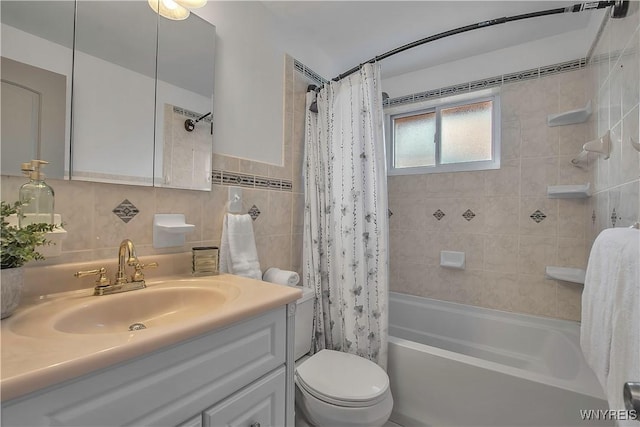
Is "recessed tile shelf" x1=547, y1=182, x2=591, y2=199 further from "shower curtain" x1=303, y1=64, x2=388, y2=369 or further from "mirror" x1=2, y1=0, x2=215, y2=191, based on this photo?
"mirror" x1=2, y1=0, x2=215, y2=191

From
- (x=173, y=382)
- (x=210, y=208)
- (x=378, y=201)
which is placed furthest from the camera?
(x=378, y=201)

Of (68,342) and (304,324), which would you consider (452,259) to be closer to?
(304,324)

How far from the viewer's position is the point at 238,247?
1.33m

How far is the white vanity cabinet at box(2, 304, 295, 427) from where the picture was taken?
482 mm

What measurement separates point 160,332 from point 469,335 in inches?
84.0

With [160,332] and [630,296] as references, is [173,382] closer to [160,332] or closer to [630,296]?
[160,332]

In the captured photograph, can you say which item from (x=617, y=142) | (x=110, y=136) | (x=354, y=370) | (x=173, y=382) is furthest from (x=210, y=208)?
(x=617, y=142)

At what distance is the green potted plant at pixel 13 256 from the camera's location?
2.13 ft

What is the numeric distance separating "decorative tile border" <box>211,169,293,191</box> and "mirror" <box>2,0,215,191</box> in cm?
7

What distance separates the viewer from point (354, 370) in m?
1.32

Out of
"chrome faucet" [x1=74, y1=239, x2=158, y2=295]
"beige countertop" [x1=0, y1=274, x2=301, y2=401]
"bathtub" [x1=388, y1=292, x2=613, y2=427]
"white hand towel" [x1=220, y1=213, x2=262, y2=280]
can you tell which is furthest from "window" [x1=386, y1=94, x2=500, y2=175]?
"chrome faucet" [x1=74, y1=239, x2=158, y2=295]

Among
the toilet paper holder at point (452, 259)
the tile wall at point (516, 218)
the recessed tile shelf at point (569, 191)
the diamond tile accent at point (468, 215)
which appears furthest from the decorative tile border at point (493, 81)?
the toilet paper holder at point (452, 259)

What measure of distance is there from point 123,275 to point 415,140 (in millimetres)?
2348

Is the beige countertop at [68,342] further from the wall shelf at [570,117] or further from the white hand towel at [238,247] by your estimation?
the wall shelf at [570,117]
